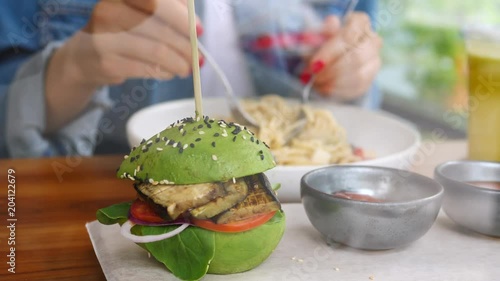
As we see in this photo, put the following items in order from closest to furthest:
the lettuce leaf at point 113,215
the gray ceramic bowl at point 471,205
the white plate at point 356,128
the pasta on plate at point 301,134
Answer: the lettuce leaf at point 113,215 < the gray ceramic bowl at point 471,205 < the white plate at point 356,128 < the pasta on plate at point 301,134

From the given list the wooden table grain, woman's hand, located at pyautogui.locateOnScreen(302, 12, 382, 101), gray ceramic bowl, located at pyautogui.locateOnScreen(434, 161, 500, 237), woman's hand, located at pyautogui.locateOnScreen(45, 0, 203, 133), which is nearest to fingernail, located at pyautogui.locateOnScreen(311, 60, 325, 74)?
woman's hand, located at pyautogui.locateOnScreen(302, 12, 382, 101)

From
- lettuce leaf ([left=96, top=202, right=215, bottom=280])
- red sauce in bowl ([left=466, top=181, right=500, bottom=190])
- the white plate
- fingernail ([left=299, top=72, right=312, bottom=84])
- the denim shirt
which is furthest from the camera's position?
fingernail ([left=299, top=72, right=312, bottom=84])

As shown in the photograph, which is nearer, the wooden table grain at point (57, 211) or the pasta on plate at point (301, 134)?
the wooden table grain at point (57, 211)

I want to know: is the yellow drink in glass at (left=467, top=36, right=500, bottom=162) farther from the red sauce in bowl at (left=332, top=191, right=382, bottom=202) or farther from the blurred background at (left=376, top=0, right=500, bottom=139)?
the blurred background at (left=376, top=0, right=500, bottom=139)

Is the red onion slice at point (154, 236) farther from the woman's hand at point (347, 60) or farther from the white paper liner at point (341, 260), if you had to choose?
the woman's hand at point (347, 60)

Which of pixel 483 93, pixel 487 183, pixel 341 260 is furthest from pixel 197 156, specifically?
pixel 483 93

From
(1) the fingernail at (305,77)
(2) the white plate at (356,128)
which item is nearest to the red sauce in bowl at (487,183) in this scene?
(2) the white plate at (356,128)
